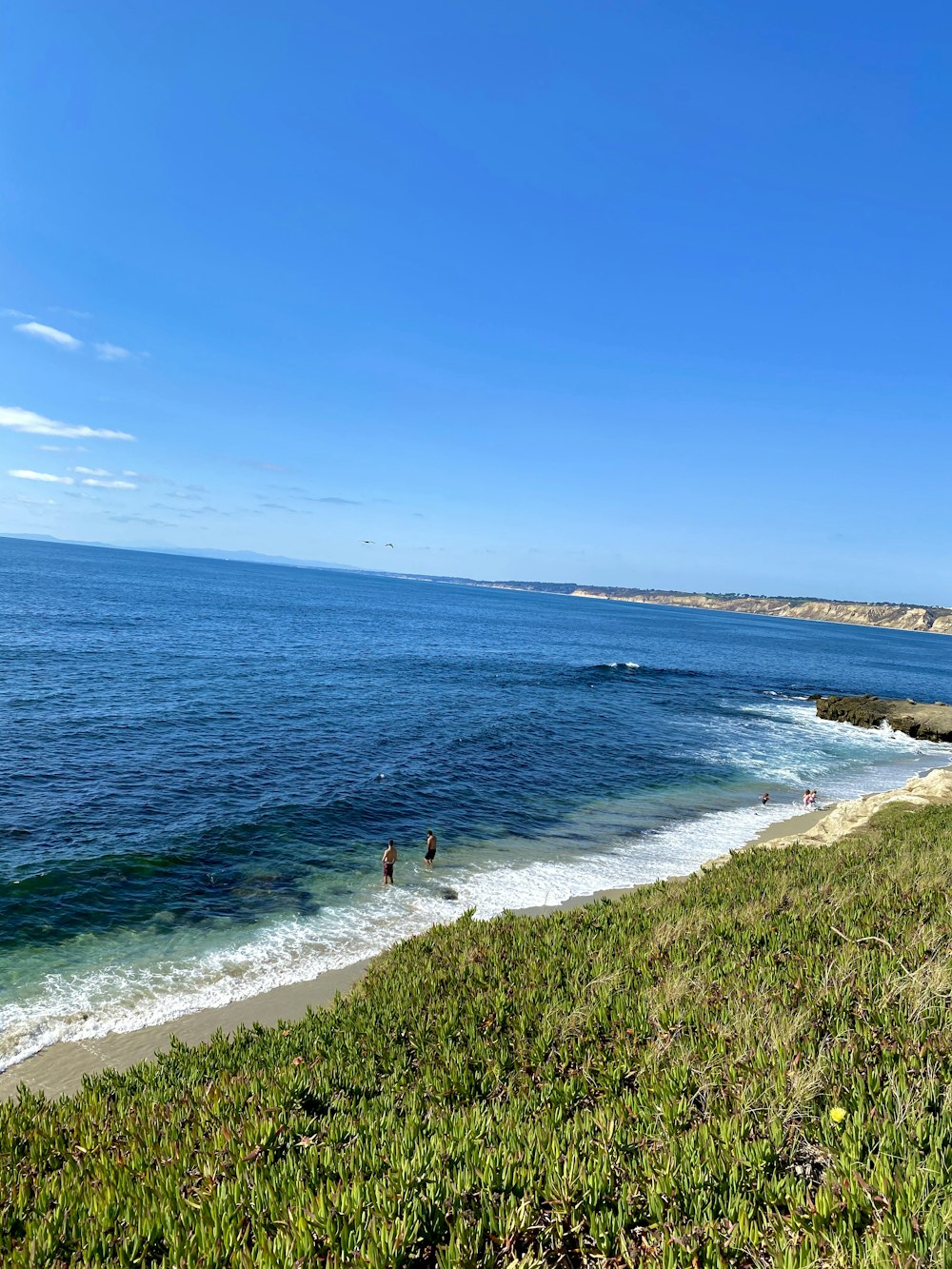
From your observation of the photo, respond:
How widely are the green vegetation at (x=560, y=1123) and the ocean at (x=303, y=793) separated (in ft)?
24.3

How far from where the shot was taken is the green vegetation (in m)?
4.45

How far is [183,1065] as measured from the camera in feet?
30.4

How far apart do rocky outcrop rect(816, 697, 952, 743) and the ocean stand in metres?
3.12

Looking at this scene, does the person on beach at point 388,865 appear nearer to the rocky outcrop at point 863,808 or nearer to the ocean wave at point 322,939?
the ocean wave at point 322,939

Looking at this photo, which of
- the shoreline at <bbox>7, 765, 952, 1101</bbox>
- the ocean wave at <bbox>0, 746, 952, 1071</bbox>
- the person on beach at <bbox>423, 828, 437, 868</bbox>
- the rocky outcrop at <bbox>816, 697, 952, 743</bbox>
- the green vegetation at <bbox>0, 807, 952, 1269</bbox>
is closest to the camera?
the green vegetation at <bbox>0, 807, 952, 1269</bbox>

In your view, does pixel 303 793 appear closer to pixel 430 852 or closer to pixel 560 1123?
pixel 430 852

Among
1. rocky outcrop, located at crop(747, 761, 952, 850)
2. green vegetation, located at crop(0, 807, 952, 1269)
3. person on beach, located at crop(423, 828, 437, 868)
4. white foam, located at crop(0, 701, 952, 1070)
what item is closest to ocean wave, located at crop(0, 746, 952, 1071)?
white foam, located at crop(0, 701, 952, 1070)

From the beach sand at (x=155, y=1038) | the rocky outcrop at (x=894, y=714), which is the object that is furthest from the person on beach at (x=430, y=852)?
the rocky outcrop at (x=894, y=714)

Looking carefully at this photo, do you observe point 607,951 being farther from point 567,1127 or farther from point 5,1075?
point 5,1075

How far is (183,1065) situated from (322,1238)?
6053 mm

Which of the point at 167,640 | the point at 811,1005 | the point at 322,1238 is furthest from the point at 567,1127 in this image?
the point at 167,640

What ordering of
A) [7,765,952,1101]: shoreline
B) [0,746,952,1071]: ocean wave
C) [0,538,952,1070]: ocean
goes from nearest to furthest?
[7,765,952,1101]: shoreline
[0,746,952,1071]: ocean wave
[0,538,952,1070]: ocean

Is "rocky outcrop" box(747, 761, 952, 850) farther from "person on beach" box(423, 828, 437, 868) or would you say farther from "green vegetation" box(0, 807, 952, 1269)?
"green vegetation" box(0, 807, 952, 1269)

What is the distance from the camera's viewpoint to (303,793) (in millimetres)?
27719
